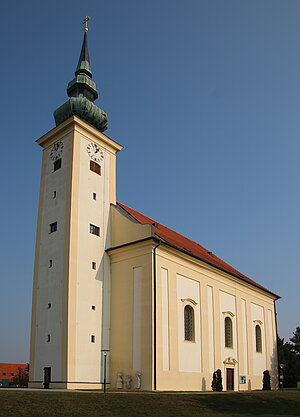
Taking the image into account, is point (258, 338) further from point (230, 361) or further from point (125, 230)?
point (125, 230)

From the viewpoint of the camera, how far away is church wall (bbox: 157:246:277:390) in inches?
1007

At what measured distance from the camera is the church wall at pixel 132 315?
961 inches

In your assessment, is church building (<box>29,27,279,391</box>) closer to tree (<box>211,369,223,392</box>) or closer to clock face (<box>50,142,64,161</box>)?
clock face (<box>50,142,64,161</box>)

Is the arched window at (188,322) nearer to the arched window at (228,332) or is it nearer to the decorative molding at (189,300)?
the decorative molding at (189,300)

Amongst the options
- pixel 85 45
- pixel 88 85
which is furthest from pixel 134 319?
pixel 85 45

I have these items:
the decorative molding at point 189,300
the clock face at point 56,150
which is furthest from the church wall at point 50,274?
the decorative molding at point 189,300

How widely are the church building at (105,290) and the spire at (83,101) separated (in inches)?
3.0

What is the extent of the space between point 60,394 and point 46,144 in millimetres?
18831

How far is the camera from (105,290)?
90.1 feet

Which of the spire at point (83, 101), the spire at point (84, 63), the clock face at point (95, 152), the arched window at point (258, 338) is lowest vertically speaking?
the arched window at point (258, 338)

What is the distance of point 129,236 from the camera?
27859 mm

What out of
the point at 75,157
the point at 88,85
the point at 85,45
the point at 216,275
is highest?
the point at 85,45

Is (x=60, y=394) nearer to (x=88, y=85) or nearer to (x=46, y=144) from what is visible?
(x=46, y=144)

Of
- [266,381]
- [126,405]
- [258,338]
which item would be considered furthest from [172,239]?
[126,405]
